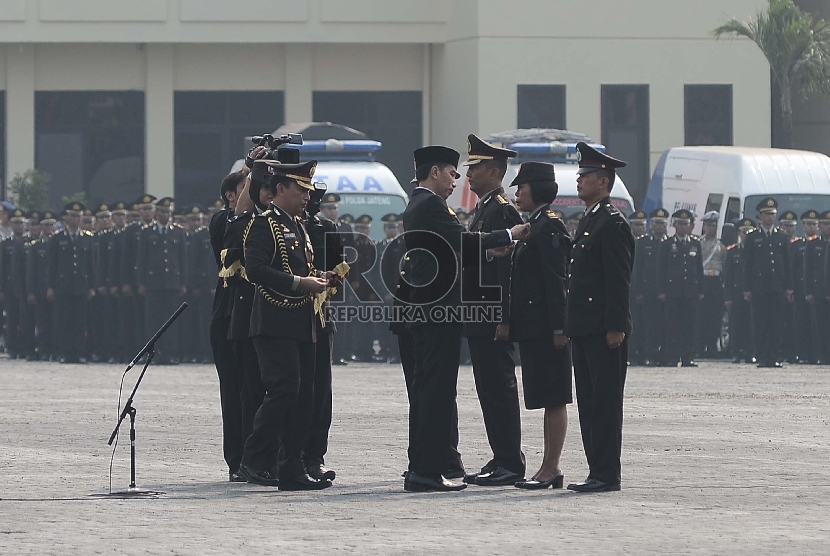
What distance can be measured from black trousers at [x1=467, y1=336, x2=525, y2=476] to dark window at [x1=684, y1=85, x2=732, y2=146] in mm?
28301

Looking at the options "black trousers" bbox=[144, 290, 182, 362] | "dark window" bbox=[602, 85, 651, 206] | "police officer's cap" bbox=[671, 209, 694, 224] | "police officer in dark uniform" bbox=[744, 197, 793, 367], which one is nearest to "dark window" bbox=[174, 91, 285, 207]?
"dark window" bbox=[602, 85, 651, 206]

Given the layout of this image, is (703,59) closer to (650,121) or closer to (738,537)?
(650,121)

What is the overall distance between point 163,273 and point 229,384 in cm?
1159

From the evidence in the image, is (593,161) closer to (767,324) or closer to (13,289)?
(767,324)

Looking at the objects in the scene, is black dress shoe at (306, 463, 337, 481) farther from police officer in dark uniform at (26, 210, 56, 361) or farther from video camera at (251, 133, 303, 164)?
police officer in dark uniform at (26, 210, 56, 361)

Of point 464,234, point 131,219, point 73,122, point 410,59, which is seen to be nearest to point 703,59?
point 410,59

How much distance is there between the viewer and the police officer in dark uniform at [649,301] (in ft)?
78.1

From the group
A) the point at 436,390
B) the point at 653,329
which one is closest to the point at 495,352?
the point at 436,390

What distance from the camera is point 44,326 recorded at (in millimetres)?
24766

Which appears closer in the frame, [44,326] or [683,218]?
[683,218]

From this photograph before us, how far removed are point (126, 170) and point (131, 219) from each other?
16.4 metres

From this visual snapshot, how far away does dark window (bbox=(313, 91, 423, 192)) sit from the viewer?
4069cm

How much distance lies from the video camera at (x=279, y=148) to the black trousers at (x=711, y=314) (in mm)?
13451

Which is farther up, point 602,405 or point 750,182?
point 750,182
